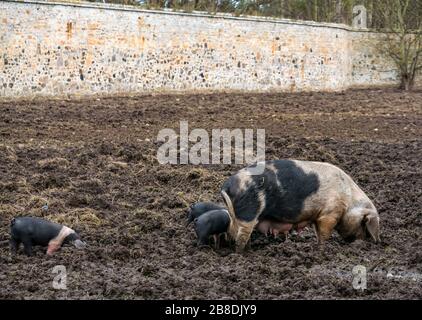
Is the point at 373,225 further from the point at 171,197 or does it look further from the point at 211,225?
the point at 171,197

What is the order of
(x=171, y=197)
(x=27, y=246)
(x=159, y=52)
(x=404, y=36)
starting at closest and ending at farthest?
(x=27, y=246)
(x=171, y=197)
(x=159, y=52)
(x=404, y=36)

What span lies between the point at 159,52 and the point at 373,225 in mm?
17063

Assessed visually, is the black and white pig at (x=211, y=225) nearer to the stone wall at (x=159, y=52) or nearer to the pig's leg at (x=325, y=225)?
the pig's leg at (x=325, y=225)

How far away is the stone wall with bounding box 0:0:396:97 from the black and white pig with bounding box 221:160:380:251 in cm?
1396

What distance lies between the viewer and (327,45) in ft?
99.5

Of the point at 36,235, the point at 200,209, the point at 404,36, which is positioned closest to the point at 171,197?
the point at 200,209

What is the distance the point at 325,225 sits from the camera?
27.2ft

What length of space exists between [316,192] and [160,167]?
15.7ft

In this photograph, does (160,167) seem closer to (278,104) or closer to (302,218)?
(302,218)

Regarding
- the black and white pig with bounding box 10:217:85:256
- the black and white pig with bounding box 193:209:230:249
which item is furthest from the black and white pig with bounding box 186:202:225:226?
the black and white pig with bounding box 10:217:85:256

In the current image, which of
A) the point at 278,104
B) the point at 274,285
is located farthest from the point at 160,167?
the point at 278,104

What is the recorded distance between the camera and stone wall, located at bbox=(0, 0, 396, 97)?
21.3 meters

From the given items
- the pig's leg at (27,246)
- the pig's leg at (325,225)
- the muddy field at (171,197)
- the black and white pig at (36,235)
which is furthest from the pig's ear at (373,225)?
the pig's leg at (27,246)

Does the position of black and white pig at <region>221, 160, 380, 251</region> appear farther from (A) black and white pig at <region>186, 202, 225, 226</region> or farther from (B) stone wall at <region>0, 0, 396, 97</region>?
(B) stone wall at <region>0, 0, 396, 97</region>
